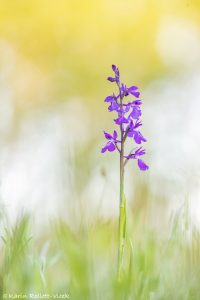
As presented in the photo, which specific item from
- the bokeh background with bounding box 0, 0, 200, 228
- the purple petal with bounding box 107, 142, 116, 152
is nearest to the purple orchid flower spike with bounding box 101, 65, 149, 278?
the purple petal with bounding box 107, 142, 116, 152

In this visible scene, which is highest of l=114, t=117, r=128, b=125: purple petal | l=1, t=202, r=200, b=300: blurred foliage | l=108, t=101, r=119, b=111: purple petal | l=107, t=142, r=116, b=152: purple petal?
l=108, t=101, r=119, b=111: purple petal

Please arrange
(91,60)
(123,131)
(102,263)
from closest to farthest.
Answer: (102,263)
(123,131)
(91,60)

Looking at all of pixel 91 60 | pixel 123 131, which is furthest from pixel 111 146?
pixel 91 60

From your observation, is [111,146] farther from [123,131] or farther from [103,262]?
[103,262]

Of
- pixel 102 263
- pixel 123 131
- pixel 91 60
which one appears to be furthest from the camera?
pixel 91 60

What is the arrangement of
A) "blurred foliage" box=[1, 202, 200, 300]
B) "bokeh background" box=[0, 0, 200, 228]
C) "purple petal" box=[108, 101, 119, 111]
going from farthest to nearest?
"bokeh background" box=[0, 0, 200, 228] → "purple petal" box=[108, 101, 119, 111] → "blurred foliage" box=[1, 202, 200, 300]

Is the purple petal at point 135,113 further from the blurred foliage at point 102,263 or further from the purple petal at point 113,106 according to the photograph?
the blurred foliage at point 102,263

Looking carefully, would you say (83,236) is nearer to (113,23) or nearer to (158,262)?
(158,262)

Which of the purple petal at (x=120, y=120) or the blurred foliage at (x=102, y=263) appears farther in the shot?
the purple petal at (x=120, y=120)

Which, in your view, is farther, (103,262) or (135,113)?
(135,113)

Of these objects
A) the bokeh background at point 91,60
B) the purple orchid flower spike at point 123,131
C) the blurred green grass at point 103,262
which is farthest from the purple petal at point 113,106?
the bokeh background at point 91,60

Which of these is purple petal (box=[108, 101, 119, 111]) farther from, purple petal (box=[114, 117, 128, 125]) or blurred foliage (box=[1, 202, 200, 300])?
blurred foliage (box=[1, 202, 200, 300])
